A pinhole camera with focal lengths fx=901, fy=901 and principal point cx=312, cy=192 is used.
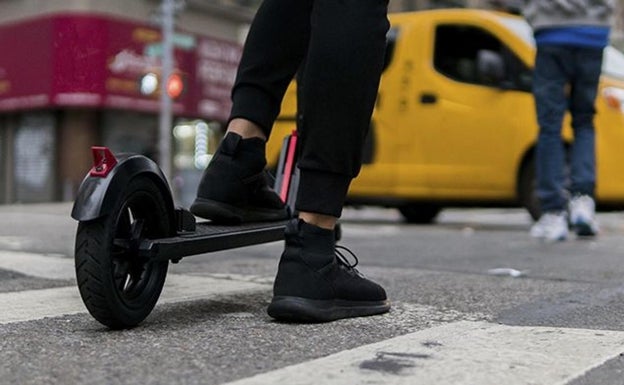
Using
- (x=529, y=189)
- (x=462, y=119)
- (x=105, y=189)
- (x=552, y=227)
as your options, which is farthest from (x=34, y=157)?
(x=105, y=189)

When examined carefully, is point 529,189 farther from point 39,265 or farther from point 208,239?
point 208,239

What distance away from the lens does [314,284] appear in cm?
201

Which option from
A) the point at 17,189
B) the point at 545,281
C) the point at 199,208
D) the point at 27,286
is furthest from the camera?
the point at 17,189

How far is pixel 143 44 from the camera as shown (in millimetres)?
16703

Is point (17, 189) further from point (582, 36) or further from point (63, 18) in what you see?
point (582, 36)

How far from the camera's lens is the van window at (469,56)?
6.86m

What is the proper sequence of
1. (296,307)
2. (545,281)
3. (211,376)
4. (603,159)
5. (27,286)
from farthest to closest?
1. (603,159)
2. (545,281)
3. (27,286)
4. (296,307)
5. (211,376)

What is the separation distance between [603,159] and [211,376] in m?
5.68

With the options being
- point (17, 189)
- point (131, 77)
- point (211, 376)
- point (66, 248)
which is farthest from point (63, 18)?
point (211, 376)

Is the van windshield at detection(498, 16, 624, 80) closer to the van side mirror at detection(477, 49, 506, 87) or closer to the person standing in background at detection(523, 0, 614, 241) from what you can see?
the van side mirror at detection(477, 49, 506, 87)

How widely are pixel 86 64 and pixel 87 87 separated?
605 millimetres

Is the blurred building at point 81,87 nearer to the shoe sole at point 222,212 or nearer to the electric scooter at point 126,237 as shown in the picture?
the shoe sole at point 222,212

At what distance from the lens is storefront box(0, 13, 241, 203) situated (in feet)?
51.3

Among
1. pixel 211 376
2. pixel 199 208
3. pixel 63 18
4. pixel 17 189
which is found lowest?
pixel 17 189
